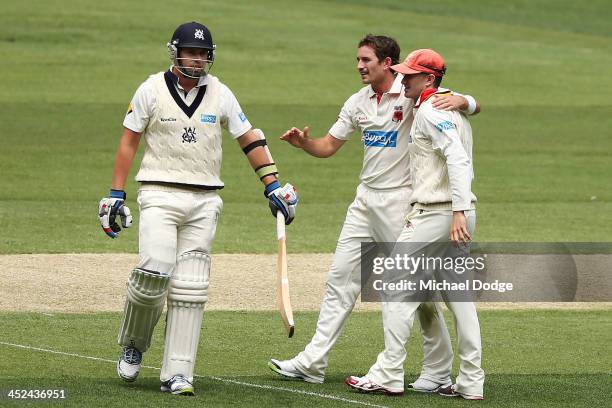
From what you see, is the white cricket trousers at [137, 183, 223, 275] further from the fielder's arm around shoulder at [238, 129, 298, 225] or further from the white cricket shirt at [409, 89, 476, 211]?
the white cricket shirt at [409, 89, 476, 211]

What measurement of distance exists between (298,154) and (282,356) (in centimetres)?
1301

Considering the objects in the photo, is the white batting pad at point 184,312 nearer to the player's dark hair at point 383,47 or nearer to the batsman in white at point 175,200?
the batsman in white at point 175,200

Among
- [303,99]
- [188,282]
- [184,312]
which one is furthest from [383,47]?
[303,99]

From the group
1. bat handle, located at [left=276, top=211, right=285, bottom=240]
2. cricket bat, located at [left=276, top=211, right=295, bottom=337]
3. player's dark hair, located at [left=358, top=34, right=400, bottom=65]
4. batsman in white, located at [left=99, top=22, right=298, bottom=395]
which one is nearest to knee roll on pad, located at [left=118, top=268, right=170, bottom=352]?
batsman in white, located at [left=99, top=22, right=298, bottom=395]

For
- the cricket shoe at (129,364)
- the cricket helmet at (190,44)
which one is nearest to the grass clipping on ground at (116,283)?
the cricket shoe at (129,364)

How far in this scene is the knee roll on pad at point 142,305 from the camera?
8.27m

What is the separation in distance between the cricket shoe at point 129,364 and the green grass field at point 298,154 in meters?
0.12

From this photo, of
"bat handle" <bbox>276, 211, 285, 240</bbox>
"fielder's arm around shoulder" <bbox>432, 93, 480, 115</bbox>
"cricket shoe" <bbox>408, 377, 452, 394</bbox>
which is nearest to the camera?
"fielder's arm around shoulder" <bbox>432, 93, 480, 115</bbox>

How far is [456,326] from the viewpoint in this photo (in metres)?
8.45

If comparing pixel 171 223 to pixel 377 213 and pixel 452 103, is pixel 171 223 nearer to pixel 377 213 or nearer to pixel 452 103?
pixel 377 213

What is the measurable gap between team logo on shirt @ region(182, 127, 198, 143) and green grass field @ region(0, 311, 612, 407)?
1518 mm

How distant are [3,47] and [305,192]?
44.8ft

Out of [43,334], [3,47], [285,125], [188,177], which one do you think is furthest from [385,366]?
[3,47]

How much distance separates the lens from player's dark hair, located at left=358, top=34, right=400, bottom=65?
9086 millimetres
